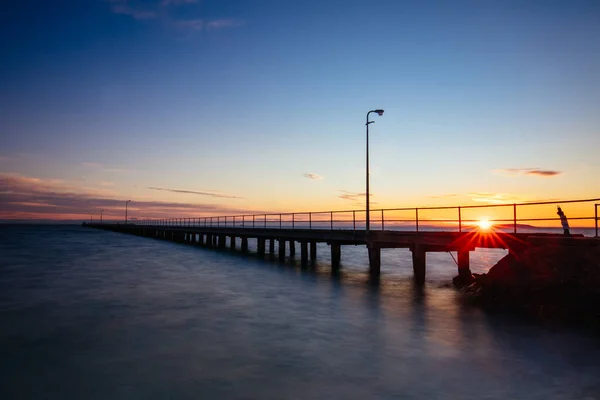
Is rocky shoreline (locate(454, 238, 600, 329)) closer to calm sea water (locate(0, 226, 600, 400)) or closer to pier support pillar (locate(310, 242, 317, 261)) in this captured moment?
calm sea water (locate(0, 226, 600, 400))

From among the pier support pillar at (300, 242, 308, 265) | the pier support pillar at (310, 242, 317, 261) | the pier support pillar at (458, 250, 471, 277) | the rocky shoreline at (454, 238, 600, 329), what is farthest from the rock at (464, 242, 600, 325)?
the pier support pillar at (310, 242, 317, 261)

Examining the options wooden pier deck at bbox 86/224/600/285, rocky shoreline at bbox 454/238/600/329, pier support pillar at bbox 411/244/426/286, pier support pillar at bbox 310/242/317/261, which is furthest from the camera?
pier support pillar at bbox 310/242/317/261

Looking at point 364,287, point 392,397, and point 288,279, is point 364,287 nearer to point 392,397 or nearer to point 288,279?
point 288,279

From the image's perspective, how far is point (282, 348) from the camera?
10.2 m

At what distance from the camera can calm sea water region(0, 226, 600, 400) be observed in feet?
24.9

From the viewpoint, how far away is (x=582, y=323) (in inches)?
449

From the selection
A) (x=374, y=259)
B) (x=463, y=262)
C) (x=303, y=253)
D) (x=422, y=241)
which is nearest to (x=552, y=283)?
(x=463, y=262)

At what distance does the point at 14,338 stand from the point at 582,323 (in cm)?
1515

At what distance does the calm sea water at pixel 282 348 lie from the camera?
7590 mm

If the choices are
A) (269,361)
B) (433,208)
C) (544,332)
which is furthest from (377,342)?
(433,208)

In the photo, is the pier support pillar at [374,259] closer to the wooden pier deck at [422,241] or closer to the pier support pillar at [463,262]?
the wooden pier deck at [422,241]

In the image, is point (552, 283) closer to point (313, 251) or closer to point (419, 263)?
point (419, 263)

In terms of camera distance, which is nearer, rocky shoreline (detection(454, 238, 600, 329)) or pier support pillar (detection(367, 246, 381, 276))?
rocky shoreline (detection(454, 238, 600, 329))

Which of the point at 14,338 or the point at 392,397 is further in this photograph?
the point at 14,338
